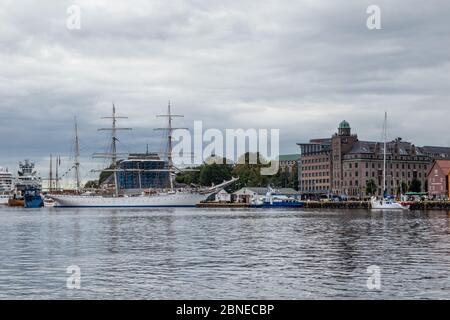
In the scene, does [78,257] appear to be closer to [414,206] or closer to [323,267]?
[323,267]

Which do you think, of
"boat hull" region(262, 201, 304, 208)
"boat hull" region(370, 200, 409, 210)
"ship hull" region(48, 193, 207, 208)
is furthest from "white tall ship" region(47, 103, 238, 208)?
"boat hull" region(370, 200, 409, 210)

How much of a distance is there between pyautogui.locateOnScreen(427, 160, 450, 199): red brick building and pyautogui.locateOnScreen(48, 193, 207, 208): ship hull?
56.7m

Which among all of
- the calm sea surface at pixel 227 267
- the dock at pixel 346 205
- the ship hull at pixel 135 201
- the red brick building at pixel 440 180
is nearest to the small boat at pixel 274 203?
the dock at pixel 346 205

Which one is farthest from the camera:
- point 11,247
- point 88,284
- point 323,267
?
point 11,247

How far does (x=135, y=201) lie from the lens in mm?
182375

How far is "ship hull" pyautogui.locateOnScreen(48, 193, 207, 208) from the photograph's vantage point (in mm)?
181500

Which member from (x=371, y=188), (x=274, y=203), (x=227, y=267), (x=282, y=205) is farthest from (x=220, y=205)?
(x=227, y=267)

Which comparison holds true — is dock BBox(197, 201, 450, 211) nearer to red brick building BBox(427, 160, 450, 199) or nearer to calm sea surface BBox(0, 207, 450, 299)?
red brick building BBox(427, 160, 450, 199)

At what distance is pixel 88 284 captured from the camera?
85.0 feet

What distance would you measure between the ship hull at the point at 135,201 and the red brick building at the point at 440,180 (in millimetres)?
56733
